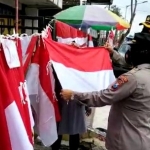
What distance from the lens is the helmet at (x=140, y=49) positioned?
2697 millimetres

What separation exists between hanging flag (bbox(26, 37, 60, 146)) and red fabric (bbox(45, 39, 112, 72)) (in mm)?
121

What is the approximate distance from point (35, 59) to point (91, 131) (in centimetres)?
248

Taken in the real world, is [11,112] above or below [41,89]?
above

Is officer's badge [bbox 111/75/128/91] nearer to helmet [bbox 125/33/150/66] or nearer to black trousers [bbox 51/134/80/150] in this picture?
helmet [bbox 125/33/150/66]

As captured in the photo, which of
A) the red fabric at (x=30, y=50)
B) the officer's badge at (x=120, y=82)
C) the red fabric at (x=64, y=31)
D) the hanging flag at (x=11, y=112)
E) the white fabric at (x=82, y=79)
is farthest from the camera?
the red fabric at (x=64, y=31)

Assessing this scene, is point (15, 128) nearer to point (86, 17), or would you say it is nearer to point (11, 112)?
point (11, 112)

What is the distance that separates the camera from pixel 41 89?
3070 millimetres

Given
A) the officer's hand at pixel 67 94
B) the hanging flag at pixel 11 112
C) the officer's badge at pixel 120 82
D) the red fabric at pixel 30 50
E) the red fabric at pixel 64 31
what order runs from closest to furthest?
the hanging flag at pixel 11 112, the officer's badge at pixel 120 82, the officer's hand at pixel 67 94, the red fabric at pixel 30 50, the red fabric at pixel 64 31

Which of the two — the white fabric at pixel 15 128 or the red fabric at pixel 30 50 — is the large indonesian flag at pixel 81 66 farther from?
the white fabric at pixel 15 128

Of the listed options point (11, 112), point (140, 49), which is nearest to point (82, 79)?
point (140, 49)

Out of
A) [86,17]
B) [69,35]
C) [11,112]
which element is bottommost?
[11,112]

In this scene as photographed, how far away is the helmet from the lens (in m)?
2.70

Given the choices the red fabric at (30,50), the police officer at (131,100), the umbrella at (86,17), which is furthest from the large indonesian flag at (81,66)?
the umbrella at (86,17)

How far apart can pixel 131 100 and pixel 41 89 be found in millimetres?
918
